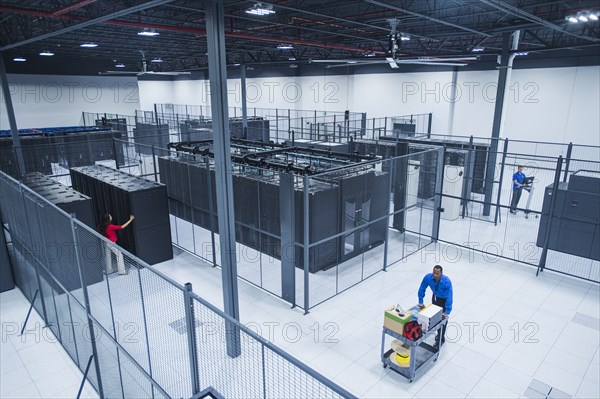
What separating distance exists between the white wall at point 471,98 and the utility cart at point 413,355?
37.7ft

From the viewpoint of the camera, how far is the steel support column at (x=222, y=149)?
19.7ft

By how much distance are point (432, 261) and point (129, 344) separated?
8.58m

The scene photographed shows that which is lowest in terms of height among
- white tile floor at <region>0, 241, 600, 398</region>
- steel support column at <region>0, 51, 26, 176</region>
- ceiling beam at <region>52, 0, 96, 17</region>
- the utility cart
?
white tile floor at <region>0, 241, 600, 398</region>

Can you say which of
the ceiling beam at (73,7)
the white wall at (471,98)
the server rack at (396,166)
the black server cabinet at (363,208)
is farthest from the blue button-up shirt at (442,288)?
the white wall at (471,98)

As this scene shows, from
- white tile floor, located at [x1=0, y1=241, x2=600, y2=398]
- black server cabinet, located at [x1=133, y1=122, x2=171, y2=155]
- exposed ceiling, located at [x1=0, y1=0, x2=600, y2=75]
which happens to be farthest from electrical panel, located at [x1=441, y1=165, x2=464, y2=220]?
black server cabinet, located at [x1=133, y1=122, x2=171, y2=155]

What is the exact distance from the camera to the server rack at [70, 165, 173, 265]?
36.0 ft

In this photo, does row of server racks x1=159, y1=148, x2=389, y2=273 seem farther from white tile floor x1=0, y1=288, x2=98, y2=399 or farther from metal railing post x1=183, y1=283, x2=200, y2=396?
metal railing post x1=183, y1=283, x2=200, y2=396

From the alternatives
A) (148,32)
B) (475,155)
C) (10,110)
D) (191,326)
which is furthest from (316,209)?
(10,110)

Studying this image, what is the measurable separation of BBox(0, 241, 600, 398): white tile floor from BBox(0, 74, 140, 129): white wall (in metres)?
A: 19.3

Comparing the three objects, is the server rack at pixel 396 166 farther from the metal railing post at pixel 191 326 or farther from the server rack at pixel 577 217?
the metal railing post at pixel 191 326

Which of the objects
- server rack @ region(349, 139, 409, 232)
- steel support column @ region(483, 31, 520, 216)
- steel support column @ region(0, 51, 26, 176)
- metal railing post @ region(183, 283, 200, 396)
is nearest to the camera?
metal railing post @ region(183, 283, 200, 396)

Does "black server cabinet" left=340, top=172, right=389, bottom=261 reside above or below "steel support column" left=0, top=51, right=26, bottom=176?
below

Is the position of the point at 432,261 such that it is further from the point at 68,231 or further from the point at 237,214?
the point at 68,231

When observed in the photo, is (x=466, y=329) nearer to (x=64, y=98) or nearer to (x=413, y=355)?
(x=413, y=355)
